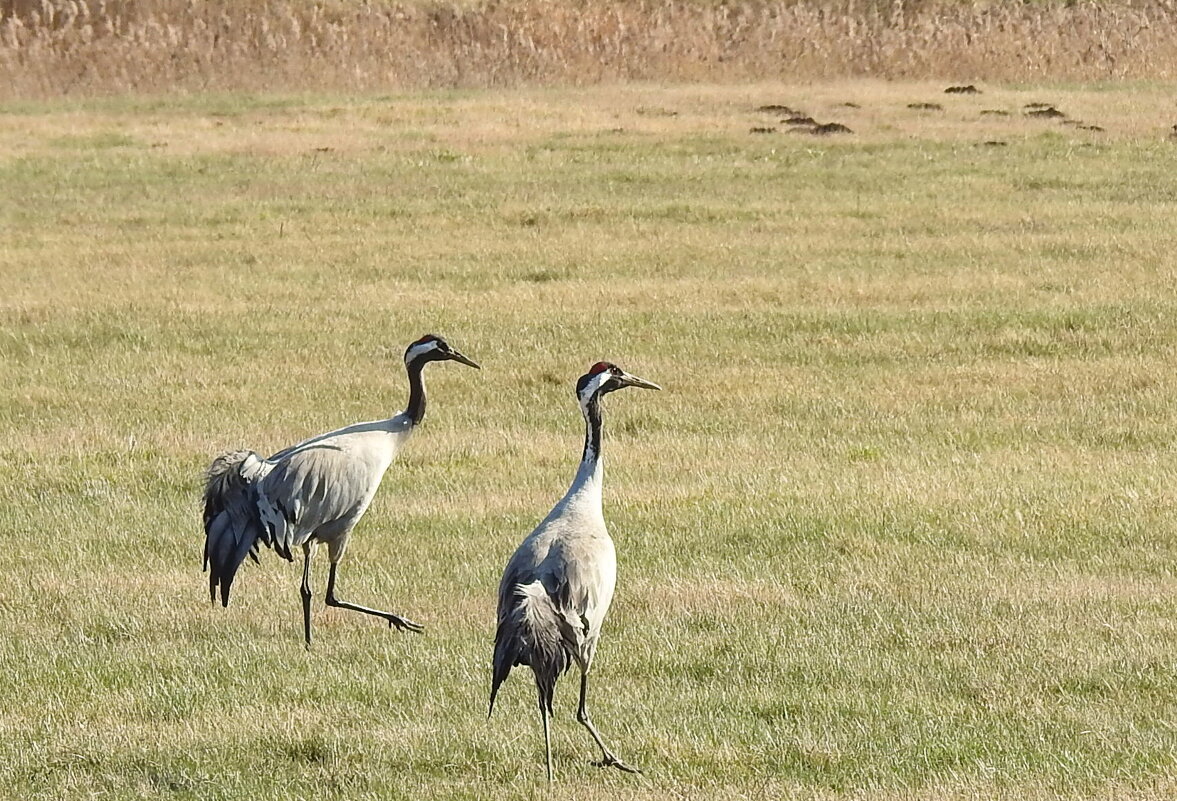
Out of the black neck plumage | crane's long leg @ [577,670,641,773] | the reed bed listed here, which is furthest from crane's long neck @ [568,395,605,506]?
the reed bed

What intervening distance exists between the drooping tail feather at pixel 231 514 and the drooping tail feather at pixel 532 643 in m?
2.35

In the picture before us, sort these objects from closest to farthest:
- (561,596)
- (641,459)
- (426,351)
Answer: (561,596) → (426,351) → (641,459)

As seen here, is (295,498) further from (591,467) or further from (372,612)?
(591,467)

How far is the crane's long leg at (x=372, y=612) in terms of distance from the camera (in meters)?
8.66

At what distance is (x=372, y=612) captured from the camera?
347 inches

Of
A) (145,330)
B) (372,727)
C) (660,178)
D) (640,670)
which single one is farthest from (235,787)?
(660,178)

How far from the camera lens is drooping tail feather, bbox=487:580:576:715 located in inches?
245

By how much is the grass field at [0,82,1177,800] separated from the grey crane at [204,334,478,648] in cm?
43

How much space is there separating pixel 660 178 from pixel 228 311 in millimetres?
10699

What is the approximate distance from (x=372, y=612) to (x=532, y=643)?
2712 millimetres

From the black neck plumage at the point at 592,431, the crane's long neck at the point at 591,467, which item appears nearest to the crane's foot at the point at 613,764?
the crane's long neck at the point at 591,467

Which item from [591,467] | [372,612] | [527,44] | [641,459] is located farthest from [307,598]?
[527,44]

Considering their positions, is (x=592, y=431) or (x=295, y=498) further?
(x=295, y=498)

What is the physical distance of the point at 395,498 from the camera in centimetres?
1142
